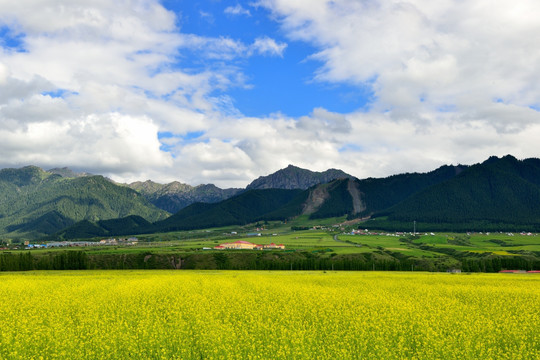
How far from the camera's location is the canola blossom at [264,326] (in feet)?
74.8

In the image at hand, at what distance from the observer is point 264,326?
26.9m

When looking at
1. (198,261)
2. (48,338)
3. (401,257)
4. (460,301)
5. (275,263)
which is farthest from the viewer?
(401,257)

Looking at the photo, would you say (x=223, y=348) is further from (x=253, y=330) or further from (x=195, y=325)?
(x=195, y=325)

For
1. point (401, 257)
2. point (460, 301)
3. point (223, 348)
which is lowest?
point (401, 257)

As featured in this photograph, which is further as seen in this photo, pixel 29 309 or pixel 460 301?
pixel 460 301

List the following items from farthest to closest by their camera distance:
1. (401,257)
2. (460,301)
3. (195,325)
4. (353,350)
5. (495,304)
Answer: (401,257) < (460,301) < (495,304) < (195,325) < (353,350)

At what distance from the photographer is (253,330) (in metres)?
26.4

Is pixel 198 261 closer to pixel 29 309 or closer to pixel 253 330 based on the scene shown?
pixel 29 309

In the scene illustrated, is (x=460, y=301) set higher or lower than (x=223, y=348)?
lower

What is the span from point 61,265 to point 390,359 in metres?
144

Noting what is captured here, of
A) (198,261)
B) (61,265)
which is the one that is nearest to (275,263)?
(198,261)

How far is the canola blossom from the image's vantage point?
22.8m

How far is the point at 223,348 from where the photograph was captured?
21266mm

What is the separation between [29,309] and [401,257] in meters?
187
